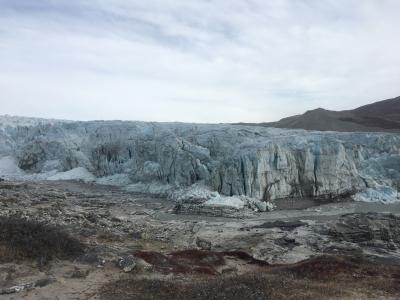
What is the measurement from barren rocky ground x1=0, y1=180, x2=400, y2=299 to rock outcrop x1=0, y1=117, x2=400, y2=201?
4734 mm

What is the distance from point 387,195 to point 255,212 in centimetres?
1108

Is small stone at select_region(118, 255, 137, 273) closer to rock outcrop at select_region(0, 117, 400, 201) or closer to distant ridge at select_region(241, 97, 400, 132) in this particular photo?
rock outcrop at select_region(0, 117, 400, 201)

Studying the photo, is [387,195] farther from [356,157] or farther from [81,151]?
[81,151]

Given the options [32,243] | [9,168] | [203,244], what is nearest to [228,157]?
[203,244]

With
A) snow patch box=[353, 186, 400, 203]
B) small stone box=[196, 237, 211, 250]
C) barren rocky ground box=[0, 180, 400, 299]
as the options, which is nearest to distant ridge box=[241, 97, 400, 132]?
snow patch box=[353, 186, 400, 203]

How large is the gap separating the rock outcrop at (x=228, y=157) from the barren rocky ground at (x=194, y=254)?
473 centimetres

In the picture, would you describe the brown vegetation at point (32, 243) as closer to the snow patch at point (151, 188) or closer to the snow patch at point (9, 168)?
the snow patch at point (151, 188)

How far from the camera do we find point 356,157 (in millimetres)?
41031

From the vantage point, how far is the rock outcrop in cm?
3675

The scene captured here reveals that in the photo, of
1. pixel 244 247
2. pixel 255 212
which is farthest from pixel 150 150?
pixel 244 247

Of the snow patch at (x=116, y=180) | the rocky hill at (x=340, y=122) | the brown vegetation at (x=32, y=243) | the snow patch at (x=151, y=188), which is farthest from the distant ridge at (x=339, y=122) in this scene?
the brown vegetation at (x=32, y=243)

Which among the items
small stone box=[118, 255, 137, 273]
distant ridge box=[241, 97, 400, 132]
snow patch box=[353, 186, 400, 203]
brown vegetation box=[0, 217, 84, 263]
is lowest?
snow patch box=[353, 186, 400, 203]

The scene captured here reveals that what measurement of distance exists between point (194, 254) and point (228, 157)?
19464 millimetres

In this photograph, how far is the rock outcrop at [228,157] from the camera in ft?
121
